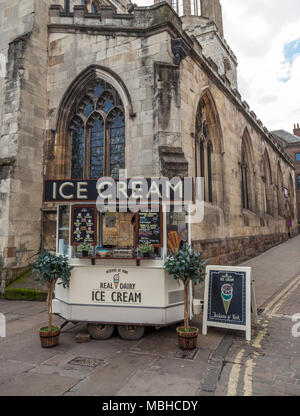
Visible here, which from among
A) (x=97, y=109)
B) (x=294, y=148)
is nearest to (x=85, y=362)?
(x=97, y=109)

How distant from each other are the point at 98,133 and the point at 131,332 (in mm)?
7632

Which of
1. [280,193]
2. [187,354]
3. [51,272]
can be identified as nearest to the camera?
[187,354]

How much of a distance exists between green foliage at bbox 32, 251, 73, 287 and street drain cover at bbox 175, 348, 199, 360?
2.21 m

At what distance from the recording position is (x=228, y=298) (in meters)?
5.11

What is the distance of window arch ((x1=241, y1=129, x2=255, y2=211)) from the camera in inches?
673

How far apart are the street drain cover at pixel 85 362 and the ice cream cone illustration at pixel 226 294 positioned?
2365mm

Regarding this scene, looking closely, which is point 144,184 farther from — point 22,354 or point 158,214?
point 22,354

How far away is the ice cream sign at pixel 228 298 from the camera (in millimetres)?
4945

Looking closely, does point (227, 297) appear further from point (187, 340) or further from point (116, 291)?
point (116, 291)

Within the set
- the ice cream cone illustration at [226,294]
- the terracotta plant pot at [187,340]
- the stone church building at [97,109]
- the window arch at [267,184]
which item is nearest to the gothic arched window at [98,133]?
the stone church building at [97,109]

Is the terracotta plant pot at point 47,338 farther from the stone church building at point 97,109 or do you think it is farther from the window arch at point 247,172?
the window arch at point 247,172

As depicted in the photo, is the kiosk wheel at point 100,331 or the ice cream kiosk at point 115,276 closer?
the ice cream kiosk at point 115,276

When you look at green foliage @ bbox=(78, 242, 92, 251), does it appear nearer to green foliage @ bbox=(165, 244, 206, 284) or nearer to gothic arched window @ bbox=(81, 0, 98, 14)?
green foliage @ bbox=(165, 244, 206, 284)
